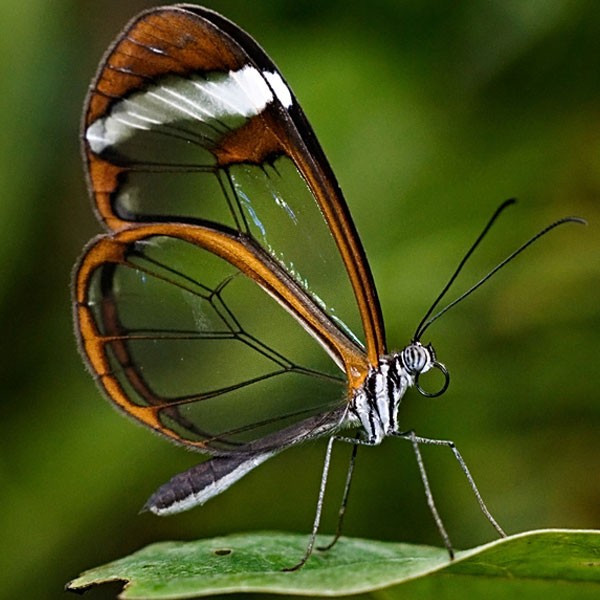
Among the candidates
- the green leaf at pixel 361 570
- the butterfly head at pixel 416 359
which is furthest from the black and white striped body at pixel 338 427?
the green leaf at pixel 361 570

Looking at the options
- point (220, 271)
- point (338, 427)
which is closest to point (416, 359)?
point (338, 427)

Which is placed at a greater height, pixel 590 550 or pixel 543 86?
pixel 543 86

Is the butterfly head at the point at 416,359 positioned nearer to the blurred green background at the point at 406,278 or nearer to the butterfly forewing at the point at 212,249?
the butterfly forewing at the point at 212,249

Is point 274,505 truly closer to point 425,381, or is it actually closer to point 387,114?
point 425,381

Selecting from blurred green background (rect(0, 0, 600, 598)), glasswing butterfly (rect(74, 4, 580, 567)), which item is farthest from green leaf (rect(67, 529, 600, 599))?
blurred green background (rect(0, 0, 600, 598))

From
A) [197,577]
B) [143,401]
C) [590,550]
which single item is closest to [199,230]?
[143,401]

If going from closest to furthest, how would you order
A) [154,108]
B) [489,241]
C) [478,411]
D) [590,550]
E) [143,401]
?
1. [590,550]
2. [154,108]
3. [143,401]
4. [478,411]
5. [489,241]

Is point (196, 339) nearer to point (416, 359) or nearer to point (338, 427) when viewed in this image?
point (338, 427)
